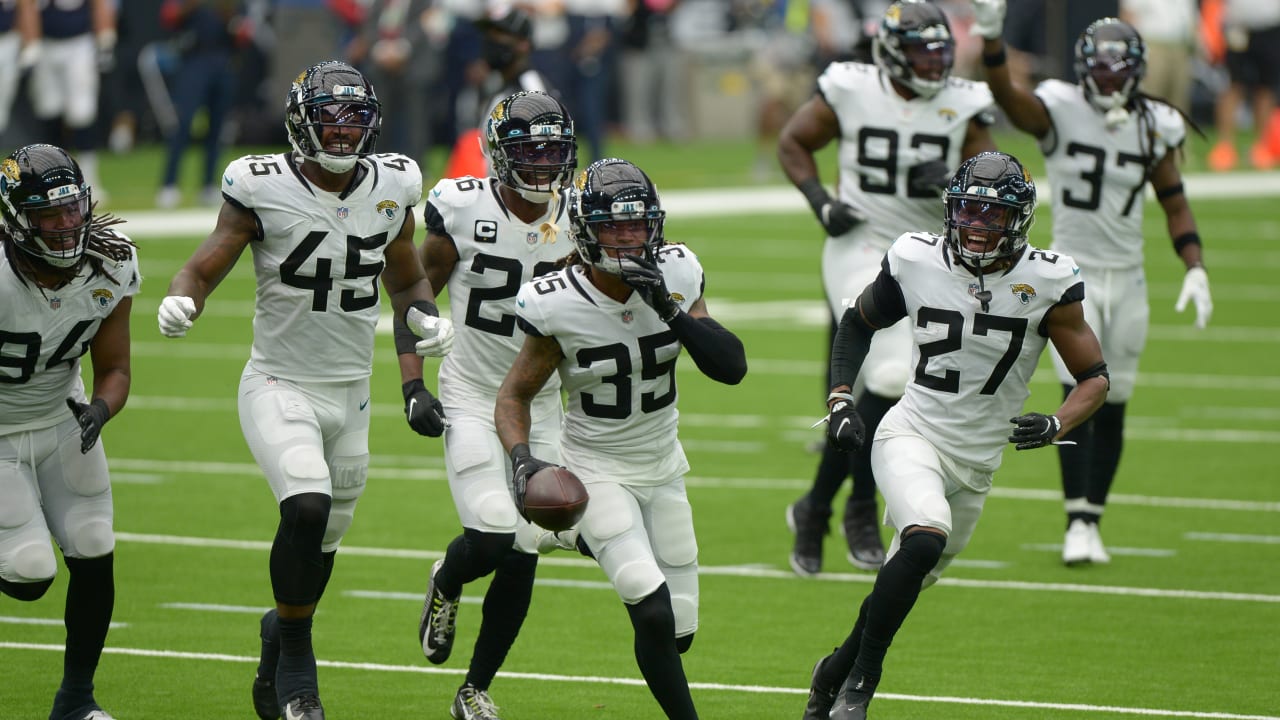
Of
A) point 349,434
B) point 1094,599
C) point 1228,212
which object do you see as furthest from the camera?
point 1228,212

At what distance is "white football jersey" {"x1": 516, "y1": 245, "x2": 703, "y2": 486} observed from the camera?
205 inches

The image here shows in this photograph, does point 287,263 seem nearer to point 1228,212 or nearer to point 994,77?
point 994,77

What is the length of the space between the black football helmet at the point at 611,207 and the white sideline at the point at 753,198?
12350mm

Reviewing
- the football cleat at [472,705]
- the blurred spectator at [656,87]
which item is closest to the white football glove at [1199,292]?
the football cleat at [472,705]

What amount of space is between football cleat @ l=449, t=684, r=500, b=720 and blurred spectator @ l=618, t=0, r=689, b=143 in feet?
62.2

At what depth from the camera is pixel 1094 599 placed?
7273 millimetres

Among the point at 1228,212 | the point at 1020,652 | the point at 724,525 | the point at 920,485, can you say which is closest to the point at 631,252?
the point at 920,485

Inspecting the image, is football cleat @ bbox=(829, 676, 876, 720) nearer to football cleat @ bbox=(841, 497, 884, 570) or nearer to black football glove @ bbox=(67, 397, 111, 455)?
black football glove @ bbox=(67, 397, 111, 455)

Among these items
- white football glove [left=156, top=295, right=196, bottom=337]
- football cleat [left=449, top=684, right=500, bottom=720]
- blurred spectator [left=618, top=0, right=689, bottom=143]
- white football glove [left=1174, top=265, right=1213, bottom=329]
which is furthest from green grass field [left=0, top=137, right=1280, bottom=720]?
blurred spectator [left=618, top=0, right=689, bottom=143]

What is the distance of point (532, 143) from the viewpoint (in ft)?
19.0

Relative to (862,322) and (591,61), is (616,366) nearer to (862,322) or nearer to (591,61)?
(862,322)

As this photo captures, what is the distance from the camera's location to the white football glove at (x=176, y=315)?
5.38m

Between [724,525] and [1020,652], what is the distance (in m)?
2.20

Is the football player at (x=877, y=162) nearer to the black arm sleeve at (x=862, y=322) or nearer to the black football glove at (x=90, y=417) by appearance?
the black arm sleeve at (x=862, y=322)
